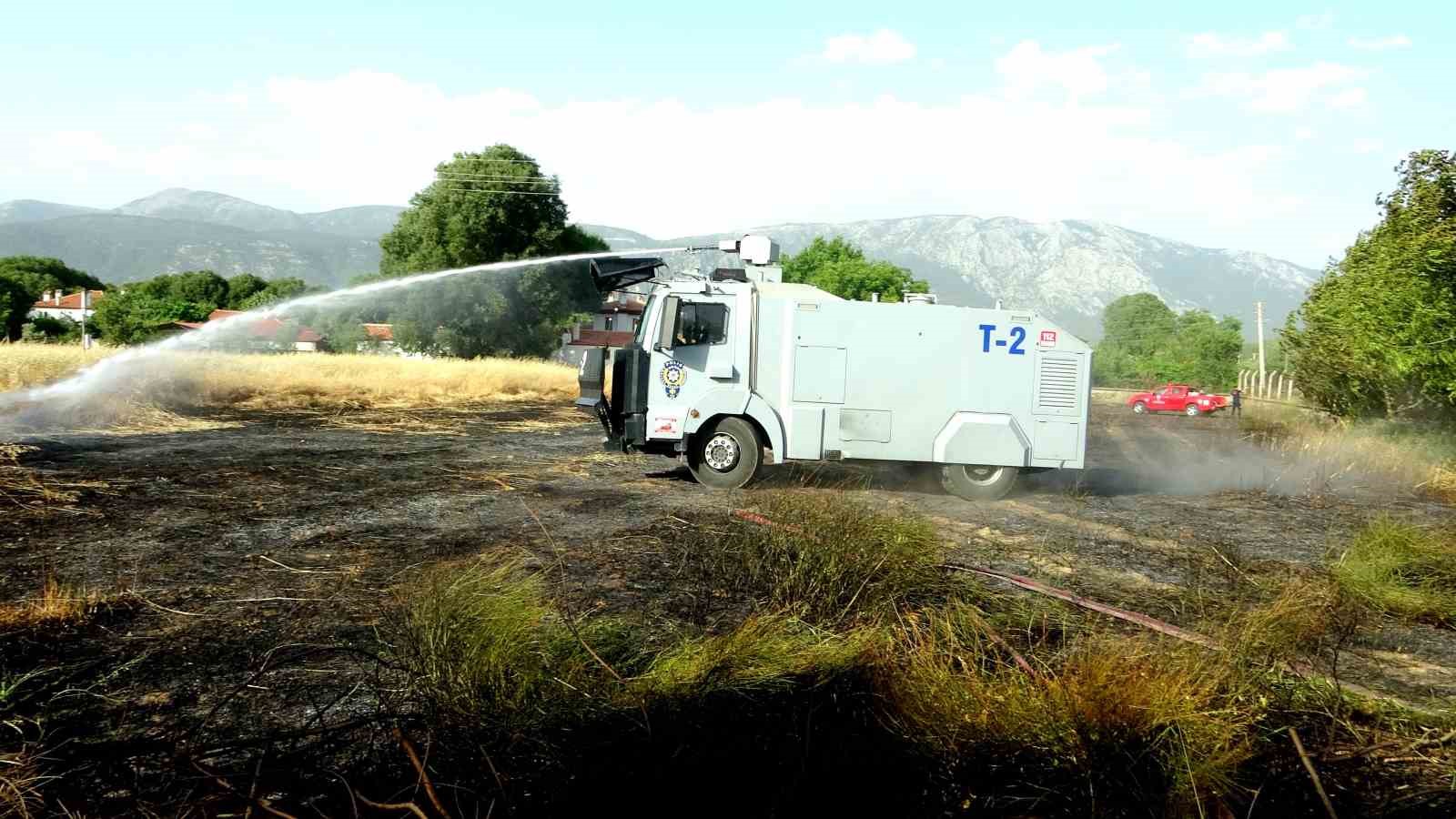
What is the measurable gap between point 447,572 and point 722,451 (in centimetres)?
764

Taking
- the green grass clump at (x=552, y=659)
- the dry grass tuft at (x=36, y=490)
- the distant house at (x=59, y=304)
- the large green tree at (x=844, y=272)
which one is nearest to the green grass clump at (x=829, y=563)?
the green grass clump at (x=552, y=659)

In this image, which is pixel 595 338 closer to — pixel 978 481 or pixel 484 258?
pixel 484 258

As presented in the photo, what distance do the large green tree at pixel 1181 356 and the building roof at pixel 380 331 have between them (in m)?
46.6

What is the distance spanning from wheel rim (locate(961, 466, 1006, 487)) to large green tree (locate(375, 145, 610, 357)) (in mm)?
41082

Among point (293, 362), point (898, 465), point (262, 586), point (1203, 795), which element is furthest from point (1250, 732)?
point (293, 362)

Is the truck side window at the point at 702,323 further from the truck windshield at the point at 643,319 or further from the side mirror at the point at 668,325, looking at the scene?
the truck windshield at the point at 643,319

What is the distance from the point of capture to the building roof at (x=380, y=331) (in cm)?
5631

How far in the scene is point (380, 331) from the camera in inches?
2537

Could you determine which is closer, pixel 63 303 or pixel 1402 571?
pixel 1402 571

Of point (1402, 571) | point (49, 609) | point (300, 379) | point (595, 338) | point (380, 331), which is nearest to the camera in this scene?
point (49, 609)

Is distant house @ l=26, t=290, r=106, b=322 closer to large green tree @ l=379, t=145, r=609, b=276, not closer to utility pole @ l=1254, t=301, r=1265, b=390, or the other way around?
large green tree @ l=379, t=145, r=609, b=276

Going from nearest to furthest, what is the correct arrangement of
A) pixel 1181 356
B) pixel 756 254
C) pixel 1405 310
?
pixel 756 254 → pixel 1405 310 → pixel 1181 356

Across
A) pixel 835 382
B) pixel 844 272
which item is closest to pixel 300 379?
pixel 835 382

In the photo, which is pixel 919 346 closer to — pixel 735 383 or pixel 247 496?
pixel 735 383
